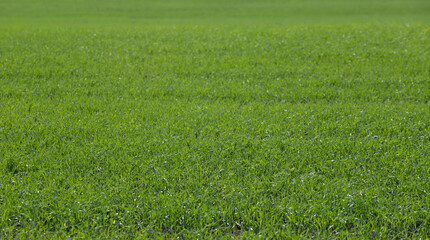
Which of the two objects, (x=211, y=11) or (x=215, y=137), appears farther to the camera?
(x=211, y=11)

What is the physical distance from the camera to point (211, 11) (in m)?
26.1

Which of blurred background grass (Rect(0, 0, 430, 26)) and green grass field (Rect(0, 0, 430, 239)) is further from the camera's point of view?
blurred background grass (Rect(0, 0, 430, 26))

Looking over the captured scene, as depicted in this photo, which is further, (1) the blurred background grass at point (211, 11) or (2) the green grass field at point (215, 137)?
(1) the blurred background grass at point (211, 11)

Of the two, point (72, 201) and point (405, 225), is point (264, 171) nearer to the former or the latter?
point (405, 225)

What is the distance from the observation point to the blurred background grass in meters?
22.3

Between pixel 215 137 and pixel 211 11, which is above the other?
pixel 211 11

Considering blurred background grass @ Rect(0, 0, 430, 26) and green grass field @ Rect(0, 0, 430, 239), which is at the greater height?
blurred background grass @ Rect(0, 0, 430, 26)

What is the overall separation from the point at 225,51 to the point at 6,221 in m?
9.25

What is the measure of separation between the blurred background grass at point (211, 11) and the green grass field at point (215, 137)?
27.8 feet

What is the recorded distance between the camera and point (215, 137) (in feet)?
22.7

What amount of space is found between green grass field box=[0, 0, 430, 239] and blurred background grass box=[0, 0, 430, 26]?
8466mm

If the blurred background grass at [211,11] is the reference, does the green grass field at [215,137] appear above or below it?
below

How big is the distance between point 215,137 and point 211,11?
67.2ft

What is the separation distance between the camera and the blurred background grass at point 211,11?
22266 mm
